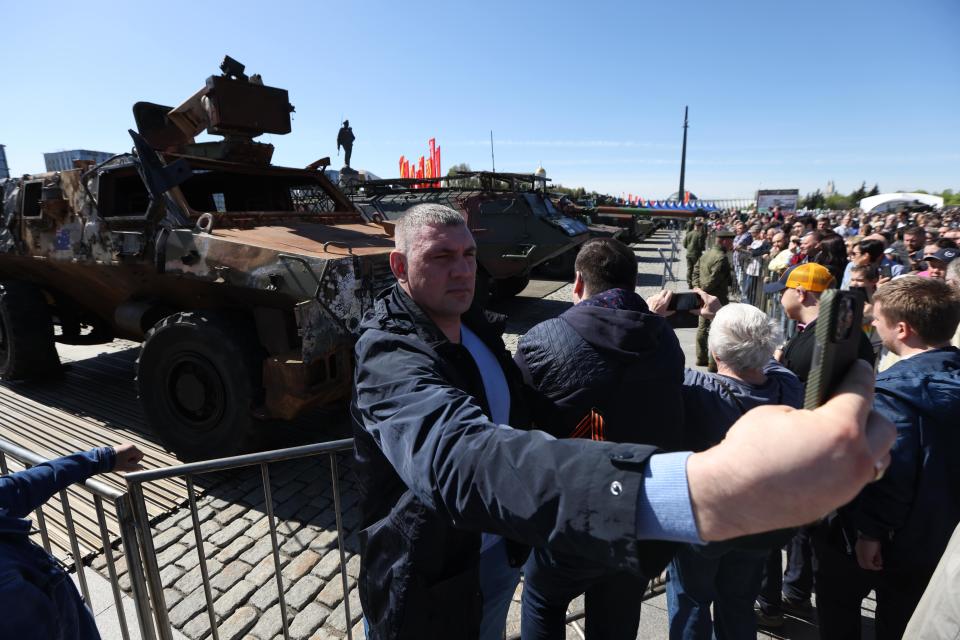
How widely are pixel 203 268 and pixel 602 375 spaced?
323 centimetres

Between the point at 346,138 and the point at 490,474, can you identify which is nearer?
the point at 490,474

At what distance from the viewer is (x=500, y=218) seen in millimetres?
9508

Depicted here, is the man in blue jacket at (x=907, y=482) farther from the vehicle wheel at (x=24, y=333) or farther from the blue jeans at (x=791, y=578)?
the vehicle wheel at (x=24, y=333)

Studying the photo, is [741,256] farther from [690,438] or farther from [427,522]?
[427,522]

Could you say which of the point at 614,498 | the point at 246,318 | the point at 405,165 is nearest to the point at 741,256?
the point at 246,318

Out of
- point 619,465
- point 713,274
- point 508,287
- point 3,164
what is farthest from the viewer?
point 3,164

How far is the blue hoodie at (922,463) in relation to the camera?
5.45ft

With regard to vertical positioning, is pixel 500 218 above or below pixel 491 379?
above

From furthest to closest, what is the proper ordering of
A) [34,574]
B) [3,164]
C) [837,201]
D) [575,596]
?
[837,201] → [3,164] → [575,596] → [34,574]

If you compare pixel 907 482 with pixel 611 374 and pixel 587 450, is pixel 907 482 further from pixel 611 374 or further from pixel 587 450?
pixel 587 450

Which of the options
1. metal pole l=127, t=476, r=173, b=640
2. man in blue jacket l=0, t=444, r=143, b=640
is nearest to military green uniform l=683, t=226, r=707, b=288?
metal pole l=127, t=476, r=173, b=640

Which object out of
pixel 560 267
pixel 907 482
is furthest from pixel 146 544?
pixel 560 267

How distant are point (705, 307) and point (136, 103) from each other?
17.9ft

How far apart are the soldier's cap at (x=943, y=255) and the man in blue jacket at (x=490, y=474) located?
17.0 ft
